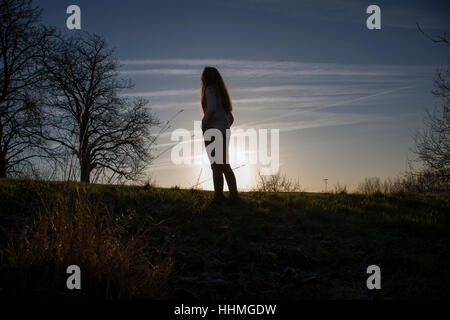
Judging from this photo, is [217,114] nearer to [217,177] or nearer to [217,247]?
[217,177]

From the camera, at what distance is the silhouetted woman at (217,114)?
583 cm

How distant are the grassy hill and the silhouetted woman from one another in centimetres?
64

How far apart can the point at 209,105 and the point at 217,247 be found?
2769 mm

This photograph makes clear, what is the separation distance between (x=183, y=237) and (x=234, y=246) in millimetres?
913

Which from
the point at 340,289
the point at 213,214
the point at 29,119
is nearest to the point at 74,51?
the point at 29,119

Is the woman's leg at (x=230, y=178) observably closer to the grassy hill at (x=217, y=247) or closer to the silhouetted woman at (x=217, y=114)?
the silhouetted woman at (x=217, y=114)

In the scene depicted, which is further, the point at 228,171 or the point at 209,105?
the point at 228,171

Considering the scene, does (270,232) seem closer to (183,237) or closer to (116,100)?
(183,237)

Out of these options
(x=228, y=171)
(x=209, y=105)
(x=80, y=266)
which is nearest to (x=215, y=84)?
(x=209, y=105)

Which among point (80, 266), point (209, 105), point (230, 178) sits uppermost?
point (209, 105)

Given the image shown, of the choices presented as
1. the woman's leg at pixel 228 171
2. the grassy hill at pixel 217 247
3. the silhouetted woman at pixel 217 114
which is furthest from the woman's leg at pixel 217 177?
the grassy hill at pixel 217 247

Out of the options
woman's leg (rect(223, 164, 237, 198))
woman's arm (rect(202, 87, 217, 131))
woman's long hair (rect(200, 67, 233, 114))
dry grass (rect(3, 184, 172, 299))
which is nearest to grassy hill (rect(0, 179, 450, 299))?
dry grass (rect(3, 184, 172, 299))

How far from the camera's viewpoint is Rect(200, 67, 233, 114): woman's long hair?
603cm

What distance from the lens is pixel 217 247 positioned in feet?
14.7
